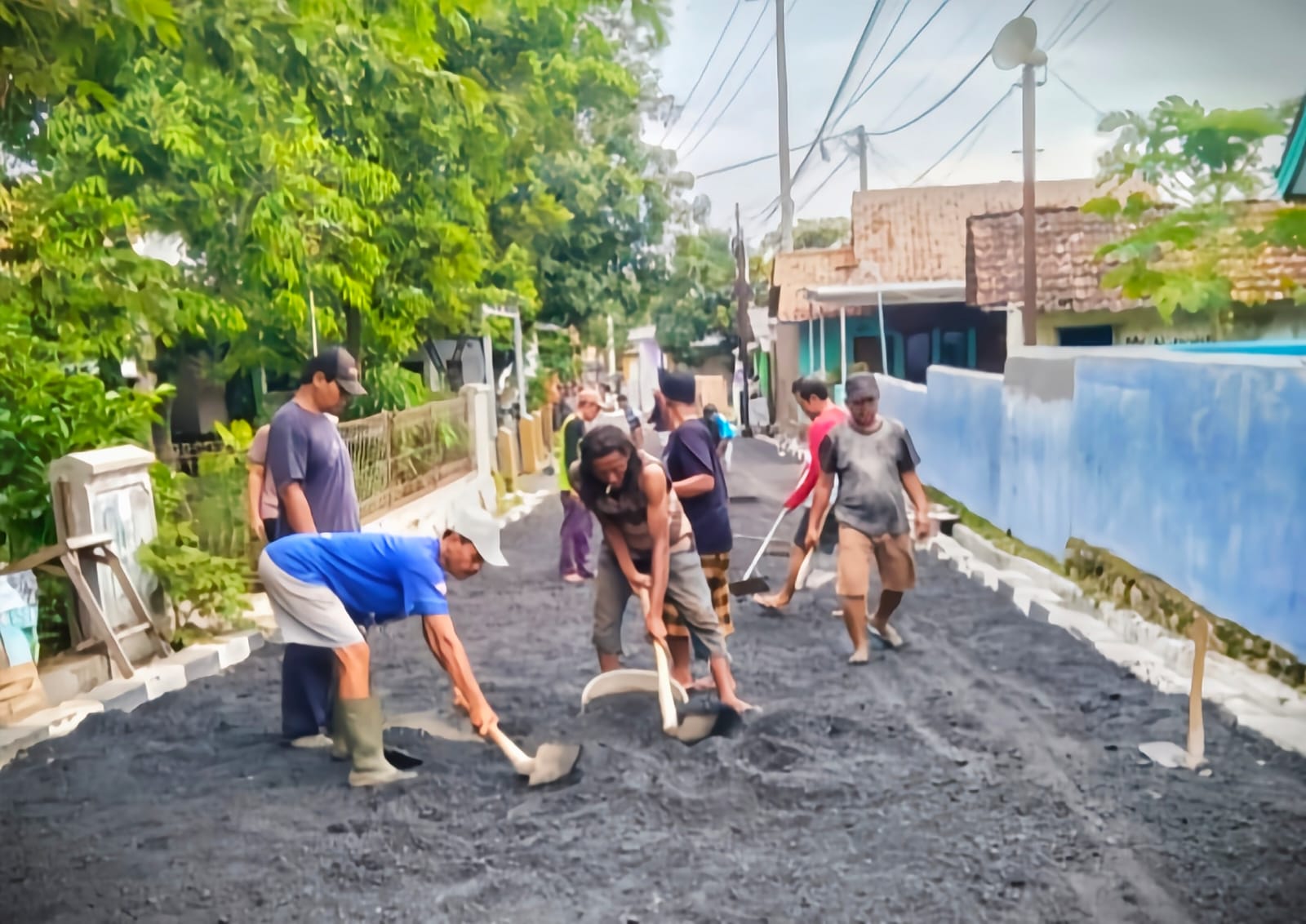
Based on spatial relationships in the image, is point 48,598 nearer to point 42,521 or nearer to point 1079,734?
point 42,521

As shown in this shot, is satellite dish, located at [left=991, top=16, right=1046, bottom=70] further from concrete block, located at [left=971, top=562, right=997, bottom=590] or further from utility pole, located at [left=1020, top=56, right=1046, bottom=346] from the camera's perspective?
concrete block, located at [left=971, top=562, right=997, bottom=590]

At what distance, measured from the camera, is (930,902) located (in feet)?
8.82

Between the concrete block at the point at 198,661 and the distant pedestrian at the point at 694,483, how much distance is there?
6.27 feet

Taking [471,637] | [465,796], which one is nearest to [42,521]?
[471,637]

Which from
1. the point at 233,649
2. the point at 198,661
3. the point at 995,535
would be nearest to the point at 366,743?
the point at 198,661

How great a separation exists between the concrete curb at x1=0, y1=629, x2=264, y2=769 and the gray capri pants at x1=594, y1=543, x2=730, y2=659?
1741mm

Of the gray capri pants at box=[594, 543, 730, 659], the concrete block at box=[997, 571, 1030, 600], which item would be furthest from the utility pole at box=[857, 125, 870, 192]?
the concrete block at box=[997, 571, 1030, 600]

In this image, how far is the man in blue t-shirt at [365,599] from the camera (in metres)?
3.38

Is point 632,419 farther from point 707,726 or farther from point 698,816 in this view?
point 698,816

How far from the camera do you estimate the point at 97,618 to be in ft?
14.6

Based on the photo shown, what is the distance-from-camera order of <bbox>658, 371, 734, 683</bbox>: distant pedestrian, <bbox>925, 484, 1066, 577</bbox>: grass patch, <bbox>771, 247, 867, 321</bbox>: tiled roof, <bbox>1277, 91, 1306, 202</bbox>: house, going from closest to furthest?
1. <bbox>1277, 91, 1306, 202</bbox>: house
2. <bbox>658, 371, 734, 683</bbox>: distant pedestrian
3. <bbox>771, 247, 867, 321</bbox>: tiled roof
4. <bbox>925, 484, 1066, 577</bbox>: grass patch

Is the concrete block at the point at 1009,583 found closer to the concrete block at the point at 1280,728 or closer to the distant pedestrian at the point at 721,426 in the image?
the distant pedestrian at the point at 721,426

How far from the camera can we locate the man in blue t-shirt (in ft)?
11.1

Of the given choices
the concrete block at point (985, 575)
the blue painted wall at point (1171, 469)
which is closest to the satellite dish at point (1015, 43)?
the blue painted wall at point (1171, 469)
